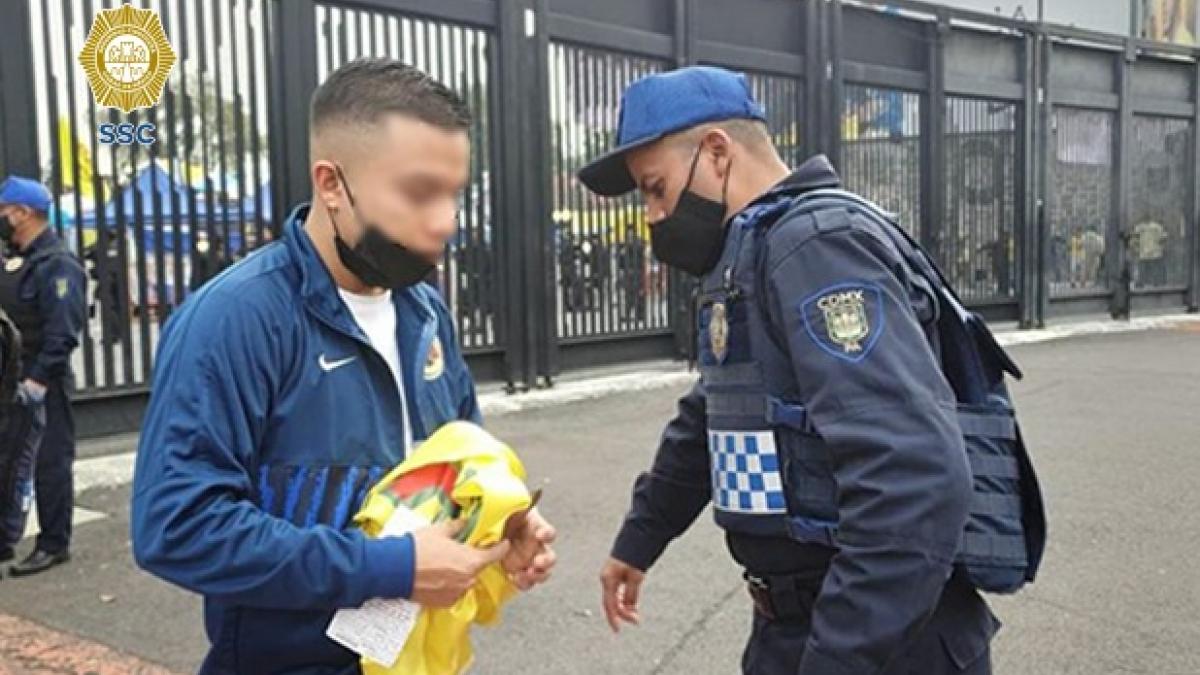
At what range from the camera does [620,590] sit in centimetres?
277

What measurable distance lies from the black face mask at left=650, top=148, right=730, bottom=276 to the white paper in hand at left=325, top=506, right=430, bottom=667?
36.0 inches

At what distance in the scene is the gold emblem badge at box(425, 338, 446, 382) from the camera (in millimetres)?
2098

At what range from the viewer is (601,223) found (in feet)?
→ 40.7

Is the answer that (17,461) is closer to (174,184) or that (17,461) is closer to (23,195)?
(23,195)

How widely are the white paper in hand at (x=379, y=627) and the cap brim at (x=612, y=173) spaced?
960 millimetres

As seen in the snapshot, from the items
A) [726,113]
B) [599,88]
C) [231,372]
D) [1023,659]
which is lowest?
[1023,659]

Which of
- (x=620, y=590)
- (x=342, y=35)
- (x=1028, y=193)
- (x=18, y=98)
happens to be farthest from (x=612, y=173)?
(x=1028, y=193)

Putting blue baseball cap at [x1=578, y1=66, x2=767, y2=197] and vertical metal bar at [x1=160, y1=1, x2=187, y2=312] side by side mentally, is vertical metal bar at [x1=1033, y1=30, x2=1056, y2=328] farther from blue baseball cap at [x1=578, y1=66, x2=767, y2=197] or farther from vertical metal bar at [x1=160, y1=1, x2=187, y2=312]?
blue baseball cap at [x1=578, y1=66, x2=767, y2=197]

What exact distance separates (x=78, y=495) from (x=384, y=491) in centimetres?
627

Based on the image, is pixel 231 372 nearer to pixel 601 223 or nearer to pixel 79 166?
pixel 79 166

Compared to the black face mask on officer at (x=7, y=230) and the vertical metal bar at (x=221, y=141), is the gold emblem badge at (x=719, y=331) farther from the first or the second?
the vertical metal bar at (x=221, y=141)

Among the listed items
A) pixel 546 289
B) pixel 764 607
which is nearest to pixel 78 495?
pixel 546 289

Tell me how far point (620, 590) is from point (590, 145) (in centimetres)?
974

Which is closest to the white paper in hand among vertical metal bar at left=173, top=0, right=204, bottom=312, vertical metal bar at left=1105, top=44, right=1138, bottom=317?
vertical metal bar at left=173, top=0, right=204, bottom=312
